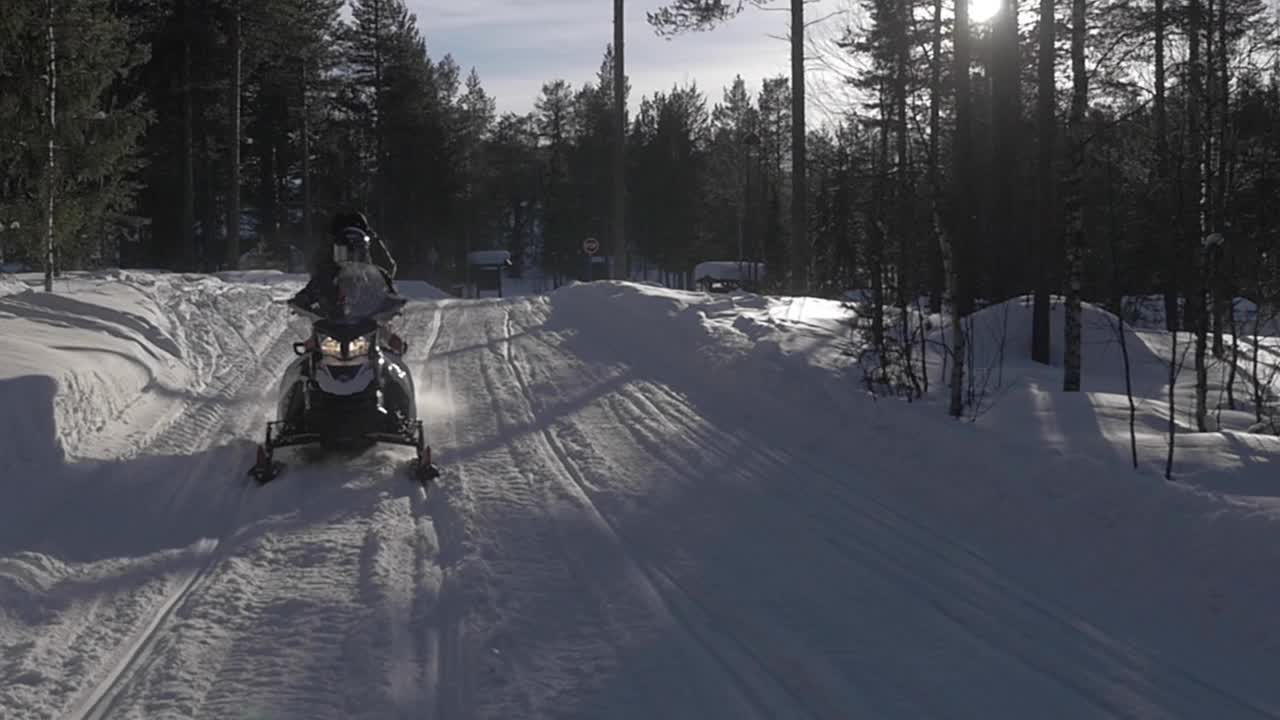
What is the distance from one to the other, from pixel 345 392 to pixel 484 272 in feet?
185

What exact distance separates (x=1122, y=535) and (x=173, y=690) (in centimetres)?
554

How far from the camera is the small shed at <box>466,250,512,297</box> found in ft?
208

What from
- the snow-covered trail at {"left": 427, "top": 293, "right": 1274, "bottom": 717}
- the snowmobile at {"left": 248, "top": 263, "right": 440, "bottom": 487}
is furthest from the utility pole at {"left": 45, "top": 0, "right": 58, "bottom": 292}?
the snow-covered trail at {"left": 427, "top": 293, "right": 1274, "bottom": 717}

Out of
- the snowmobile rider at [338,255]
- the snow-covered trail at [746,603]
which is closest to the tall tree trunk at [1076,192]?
the snow-covered trail at [746,603]

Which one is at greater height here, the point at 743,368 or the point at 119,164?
the point at 119,164

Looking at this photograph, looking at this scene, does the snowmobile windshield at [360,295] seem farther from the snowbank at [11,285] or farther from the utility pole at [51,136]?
the snowbank at [11,285]

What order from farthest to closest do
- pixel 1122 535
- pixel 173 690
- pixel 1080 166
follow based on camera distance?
pixel 1080 166 < pixel 1122 535 < pixel 173 690

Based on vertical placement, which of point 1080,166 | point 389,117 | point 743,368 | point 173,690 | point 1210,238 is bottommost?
point 173,690

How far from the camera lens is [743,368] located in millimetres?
13188

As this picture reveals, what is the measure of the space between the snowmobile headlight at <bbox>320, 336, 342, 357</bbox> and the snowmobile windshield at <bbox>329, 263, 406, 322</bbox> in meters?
0.20

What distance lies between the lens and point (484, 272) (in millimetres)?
64312

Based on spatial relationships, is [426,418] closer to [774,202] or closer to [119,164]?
[119,164]

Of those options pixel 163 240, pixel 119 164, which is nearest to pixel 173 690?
pixel 119 164

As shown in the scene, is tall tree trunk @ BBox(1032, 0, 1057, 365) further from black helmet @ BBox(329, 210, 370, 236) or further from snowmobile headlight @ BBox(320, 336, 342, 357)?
snowmobile headlight @ BBox(320, 336, 342, 357)
